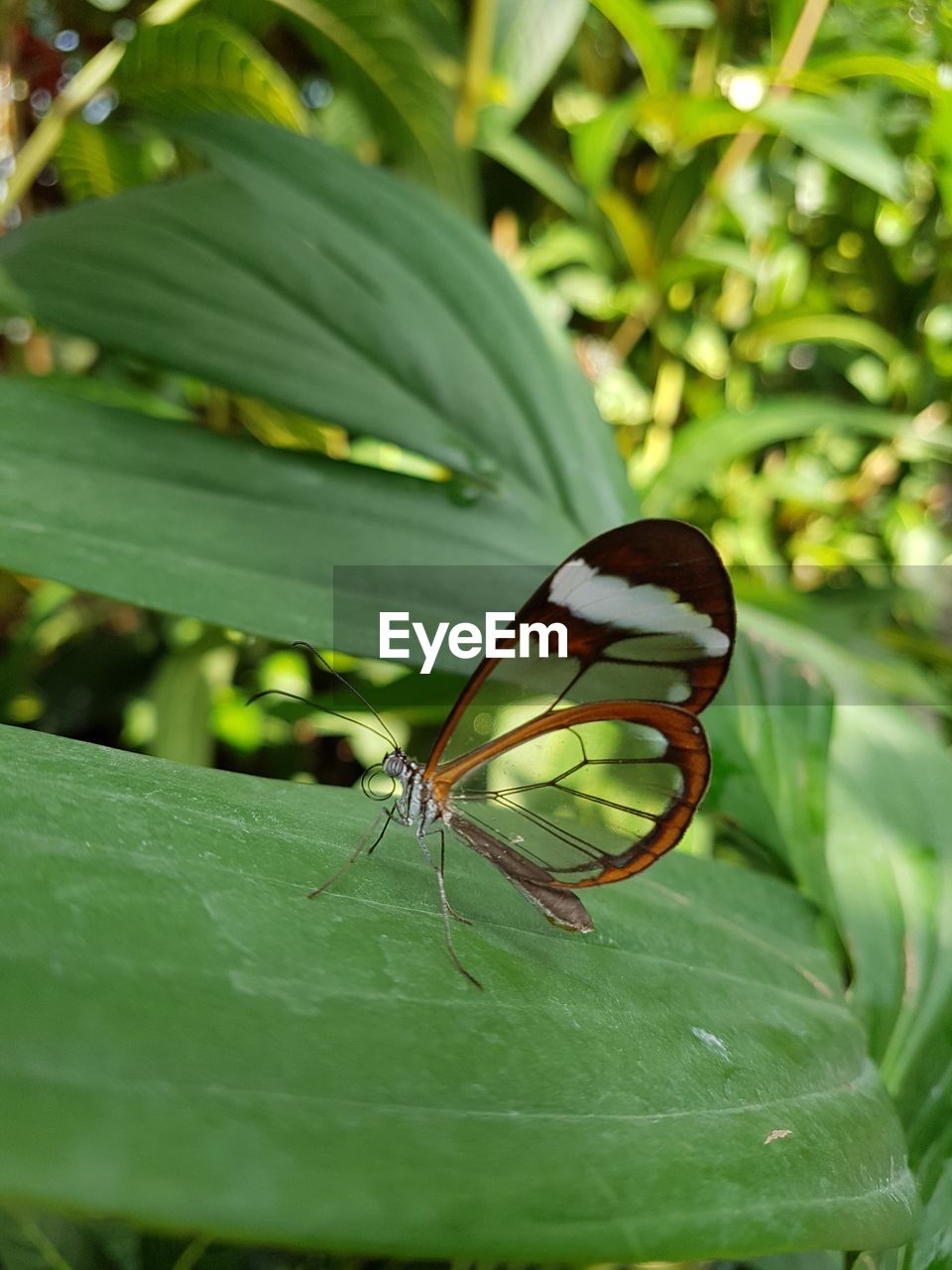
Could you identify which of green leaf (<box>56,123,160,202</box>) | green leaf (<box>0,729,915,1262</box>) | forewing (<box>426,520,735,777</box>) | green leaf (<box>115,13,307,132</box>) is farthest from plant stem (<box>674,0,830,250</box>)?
green leaf (<box>0,729,915,1262</box>)

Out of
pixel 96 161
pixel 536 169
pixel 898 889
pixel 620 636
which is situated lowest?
pixel 898 889

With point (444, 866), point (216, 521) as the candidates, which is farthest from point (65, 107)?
point (444, 866)

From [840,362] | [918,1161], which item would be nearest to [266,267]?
[918,1161]

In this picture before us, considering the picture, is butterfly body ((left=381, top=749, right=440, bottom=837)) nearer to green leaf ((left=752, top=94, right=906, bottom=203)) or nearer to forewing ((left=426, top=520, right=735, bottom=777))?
forewing ((left=426, top=520, right=735, bottom=777))

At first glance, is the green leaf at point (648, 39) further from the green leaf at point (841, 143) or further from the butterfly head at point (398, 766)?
the butterfly head at point (398, 766)

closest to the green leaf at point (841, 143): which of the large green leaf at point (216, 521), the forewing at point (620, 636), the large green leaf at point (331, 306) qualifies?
the large green leaf at point (331, 306)

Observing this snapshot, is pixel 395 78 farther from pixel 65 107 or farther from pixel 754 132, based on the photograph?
pixel 754 132

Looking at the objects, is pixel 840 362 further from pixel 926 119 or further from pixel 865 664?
pixel 865 664
